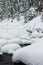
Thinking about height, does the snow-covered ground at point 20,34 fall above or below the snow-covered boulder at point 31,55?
below

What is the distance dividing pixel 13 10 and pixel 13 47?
31.0 meters

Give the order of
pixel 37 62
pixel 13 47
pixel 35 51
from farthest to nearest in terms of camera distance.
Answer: pixel 13 47 < pixel 35 51 < pixel 37 62

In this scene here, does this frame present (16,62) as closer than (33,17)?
Yes

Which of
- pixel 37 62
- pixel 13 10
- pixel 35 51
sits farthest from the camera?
pixel 13 10

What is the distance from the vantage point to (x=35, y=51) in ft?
20.6

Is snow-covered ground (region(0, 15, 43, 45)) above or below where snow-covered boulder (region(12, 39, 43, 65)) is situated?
below

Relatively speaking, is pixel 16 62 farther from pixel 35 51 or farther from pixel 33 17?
pixel 33 17

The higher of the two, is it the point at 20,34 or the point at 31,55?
the point at 31,55

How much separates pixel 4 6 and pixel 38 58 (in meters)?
36.2

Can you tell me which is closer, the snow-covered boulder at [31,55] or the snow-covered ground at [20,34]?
the snow-covered boulder at [31,55]

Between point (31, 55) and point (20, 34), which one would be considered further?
point (20, 34)

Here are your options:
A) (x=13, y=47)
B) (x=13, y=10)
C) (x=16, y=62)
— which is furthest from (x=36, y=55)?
(x=13, y=10)

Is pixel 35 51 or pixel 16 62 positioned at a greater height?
pixel 35 51

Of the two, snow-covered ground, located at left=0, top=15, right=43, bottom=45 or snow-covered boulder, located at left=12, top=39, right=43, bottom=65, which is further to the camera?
snow-covered ground, located at left=0, top=15, right=43, bottom=45
